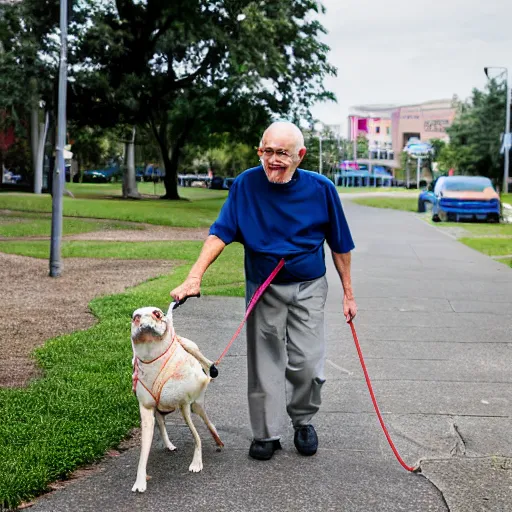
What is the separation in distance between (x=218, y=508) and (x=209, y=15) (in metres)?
31.1

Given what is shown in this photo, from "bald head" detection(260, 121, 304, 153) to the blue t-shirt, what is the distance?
0.67ft

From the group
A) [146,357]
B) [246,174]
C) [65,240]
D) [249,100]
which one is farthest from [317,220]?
[249,100]

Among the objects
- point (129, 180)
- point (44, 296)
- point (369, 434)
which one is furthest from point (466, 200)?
point (369, 434)

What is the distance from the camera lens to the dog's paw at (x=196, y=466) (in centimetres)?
454

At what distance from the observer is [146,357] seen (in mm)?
4238

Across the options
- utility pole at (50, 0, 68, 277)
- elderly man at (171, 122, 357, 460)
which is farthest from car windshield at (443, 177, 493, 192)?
elderly man at (171, 122, 357, 460)

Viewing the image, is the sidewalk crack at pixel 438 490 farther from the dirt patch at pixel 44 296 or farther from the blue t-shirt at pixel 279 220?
the dirt patch at pixel 44 296

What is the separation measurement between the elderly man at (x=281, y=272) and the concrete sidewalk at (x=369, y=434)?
333 mm

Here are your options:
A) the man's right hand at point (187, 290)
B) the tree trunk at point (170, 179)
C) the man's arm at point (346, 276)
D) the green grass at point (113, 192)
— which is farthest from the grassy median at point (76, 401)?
the green grass at point (113, 192)

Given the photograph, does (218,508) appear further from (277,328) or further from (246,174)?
(246,174)

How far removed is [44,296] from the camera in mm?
11844

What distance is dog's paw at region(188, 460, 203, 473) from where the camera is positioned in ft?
14.9

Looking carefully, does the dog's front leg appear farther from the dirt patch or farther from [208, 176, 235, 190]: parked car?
[208, 176, 235, 190]: parked car

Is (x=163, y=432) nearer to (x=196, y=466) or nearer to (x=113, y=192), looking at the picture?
(x=196, y=466)
